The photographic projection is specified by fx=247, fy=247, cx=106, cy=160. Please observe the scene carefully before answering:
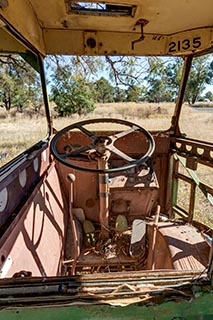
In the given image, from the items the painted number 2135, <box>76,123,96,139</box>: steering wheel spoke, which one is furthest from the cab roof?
<box>76,123,96,139</box>: steering wheel spoke

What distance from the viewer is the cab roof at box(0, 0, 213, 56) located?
1378 mm

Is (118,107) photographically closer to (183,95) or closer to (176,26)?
(183,95)

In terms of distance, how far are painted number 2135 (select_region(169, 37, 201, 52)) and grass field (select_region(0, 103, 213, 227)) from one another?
0.63m

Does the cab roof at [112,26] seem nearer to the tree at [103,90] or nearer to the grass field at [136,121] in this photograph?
the grass field at [136,121]

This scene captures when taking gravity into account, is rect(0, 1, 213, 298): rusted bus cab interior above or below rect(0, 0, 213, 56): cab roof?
below

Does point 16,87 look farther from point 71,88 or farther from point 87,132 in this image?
point 87,132

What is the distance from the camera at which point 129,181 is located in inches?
90.0

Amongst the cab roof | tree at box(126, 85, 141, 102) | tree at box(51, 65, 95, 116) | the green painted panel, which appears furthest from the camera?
tree at box(51, 65, 95, 116)

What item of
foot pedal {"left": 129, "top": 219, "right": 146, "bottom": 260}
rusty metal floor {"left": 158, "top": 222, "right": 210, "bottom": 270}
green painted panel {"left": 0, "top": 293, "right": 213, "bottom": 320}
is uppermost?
green painted panel {"left": 0, "top": 293, "right": 213, "bottom": 320}

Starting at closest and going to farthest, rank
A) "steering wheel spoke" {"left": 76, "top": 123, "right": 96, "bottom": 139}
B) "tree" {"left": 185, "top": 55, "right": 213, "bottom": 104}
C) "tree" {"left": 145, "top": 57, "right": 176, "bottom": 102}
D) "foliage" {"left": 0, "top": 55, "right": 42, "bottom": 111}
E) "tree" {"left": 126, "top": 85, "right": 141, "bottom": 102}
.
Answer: "steering wheel spoke" {"left": 76, "top": 123, "right": 96, "bottom": 139}, "tree" {"left": 185, "top": 55, "right": 213, "bottom": 104}, "tree" {"left": 145, "top": 57, "right": 176, "bottom": 102}, "foliage" {"left": 0, "top": 55, "right": 42, "bottom": 111}, "tree" {"left": 126, "top": 85, "right": 141, "bottom": 102}

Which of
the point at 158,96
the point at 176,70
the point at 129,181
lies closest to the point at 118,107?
the point at 158,96

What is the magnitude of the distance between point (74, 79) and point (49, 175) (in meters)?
2.35

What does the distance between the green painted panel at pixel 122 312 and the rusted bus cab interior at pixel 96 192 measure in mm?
413

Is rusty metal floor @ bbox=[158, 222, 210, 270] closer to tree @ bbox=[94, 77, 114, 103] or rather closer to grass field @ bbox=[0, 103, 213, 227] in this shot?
grass field @ bbox=[0, 103, 213, 227]
